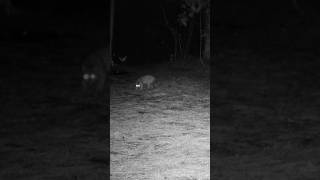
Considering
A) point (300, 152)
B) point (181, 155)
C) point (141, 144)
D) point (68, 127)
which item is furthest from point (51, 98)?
point (300, 152)

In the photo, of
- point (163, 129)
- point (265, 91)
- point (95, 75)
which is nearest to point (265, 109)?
point (265, 91)

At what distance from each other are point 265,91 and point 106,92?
8.62 ft

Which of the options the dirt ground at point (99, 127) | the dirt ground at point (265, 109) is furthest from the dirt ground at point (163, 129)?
the dirt ground at point (265, 109)

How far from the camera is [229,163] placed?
7.93m

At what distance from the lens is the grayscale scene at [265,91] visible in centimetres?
801

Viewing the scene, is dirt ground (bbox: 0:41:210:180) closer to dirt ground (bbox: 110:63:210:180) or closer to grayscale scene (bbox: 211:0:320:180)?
dirt ground (bbox: 110:63:210:180)

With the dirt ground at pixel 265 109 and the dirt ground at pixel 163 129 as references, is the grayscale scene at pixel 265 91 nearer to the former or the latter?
the dirt ground at pixel 265 109

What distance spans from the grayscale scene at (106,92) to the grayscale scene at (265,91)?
1.13 feet

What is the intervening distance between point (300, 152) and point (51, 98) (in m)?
4.40

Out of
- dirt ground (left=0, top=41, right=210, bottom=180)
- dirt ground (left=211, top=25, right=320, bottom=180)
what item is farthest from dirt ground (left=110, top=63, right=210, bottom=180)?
dirt ground (left=211, top=25, right=320, bottom=180)

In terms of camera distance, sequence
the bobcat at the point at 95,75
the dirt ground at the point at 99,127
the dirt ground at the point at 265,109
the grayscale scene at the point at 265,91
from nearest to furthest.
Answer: the dirt ground at the point at 99,127
the dirt ground at the point at 265,109
the grayscale scene at the point at 265,91
the bobcat at the point at 95,75

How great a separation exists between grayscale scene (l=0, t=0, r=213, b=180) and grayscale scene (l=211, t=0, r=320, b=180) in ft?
1.13

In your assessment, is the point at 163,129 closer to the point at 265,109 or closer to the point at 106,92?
the point at 265,109

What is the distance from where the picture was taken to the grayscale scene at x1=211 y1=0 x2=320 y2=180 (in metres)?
8.01
